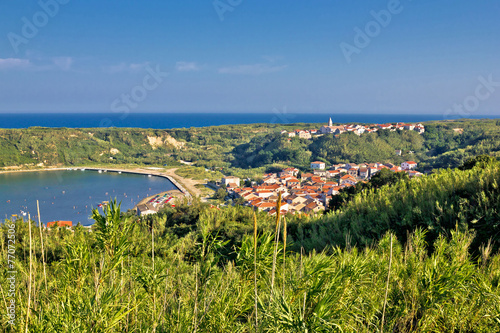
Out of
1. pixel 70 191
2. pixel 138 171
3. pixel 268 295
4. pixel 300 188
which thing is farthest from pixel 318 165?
pixel 268 295

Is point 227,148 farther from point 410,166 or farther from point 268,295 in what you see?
point 268,295

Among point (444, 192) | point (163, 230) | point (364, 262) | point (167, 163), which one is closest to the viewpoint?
point (364, 262)

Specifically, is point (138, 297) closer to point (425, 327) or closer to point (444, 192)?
point (425, 327)

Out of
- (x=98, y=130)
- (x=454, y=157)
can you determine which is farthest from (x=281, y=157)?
A: (x=98, y=130)

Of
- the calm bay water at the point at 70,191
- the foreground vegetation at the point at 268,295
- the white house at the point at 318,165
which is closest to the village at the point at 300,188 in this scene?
the white house at the point at 318,165

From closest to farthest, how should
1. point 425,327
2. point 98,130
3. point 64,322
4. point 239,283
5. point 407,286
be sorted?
1. point 64,322
2. point 425,327
3. point 407,286
4. point 239,283
5. point 98,130

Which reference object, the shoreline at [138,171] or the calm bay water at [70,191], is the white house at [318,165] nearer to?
the shoreline at [138,171]
